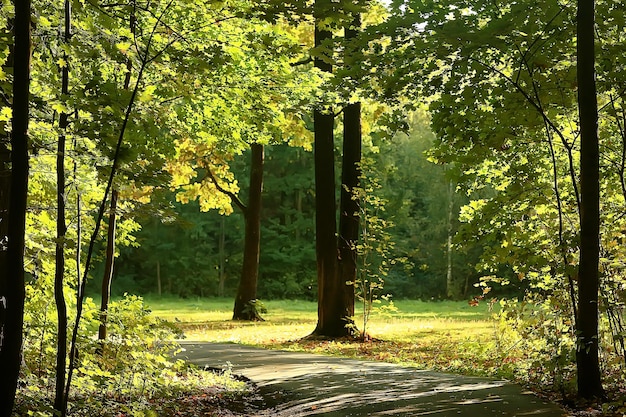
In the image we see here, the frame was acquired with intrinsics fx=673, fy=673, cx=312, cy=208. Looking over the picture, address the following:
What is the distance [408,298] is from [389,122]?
3561 centimetres

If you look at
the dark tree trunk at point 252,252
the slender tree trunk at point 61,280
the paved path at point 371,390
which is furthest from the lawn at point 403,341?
the slender tree trunk at point 61,280

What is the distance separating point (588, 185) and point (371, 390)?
3.26m

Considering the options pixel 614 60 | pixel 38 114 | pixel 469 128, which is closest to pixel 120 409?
pixel 38 114

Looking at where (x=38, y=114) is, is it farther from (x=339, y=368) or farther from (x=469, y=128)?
(x=339, y=368)

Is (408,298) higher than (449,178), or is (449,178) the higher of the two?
(449,178)

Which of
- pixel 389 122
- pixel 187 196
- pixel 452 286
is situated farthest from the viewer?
pixel 452 286

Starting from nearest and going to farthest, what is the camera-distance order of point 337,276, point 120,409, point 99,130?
point 99,130
point 120,409
point 337,276

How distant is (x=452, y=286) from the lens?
134ft

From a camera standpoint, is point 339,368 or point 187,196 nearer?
point 339,368

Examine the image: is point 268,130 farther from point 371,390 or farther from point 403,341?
point 403,341

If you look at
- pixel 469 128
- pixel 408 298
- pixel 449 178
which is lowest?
pixel 408 298

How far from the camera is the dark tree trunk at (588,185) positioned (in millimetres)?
5996

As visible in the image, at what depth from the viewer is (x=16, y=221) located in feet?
12.7

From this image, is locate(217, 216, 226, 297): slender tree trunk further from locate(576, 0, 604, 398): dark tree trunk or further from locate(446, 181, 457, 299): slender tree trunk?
locate(576, 0, 604, 398): dark tree trunk
